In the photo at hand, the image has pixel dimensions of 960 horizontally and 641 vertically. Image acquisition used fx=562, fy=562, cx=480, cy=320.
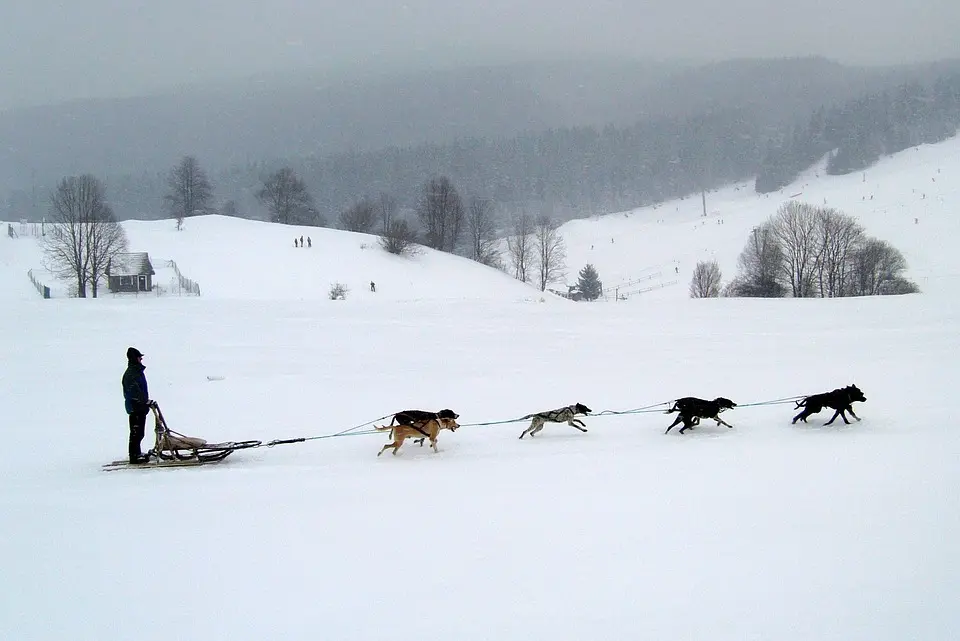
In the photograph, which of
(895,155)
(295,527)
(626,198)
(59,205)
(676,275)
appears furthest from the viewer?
(626,198)

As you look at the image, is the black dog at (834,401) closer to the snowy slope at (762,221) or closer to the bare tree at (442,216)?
the snowy slope at (762,221)

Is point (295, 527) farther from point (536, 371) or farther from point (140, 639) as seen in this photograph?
point (536, 371)

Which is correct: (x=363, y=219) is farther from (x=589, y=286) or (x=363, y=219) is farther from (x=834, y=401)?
(x=834, y=401)

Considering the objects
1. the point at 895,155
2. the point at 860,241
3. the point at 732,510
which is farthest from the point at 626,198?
the point at 732,510

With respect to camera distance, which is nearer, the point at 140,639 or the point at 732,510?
the point at 140,639

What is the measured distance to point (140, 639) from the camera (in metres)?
4.14

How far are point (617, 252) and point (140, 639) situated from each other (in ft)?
295

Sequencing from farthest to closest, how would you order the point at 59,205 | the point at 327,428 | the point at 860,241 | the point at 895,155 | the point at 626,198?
the point at 626,198, the point at 895,155, the point at 860,241, the point at 59,205, the point at 327,428

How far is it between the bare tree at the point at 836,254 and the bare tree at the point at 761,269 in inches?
137

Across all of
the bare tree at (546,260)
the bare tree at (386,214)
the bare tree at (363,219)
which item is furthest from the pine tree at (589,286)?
the bare tree at (363,219)

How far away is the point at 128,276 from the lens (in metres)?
39.8

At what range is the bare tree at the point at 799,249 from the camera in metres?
47.7

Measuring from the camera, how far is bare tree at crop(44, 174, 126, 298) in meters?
37.4

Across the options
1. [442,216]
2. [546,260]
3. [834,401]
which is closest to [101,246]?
[442,216]
